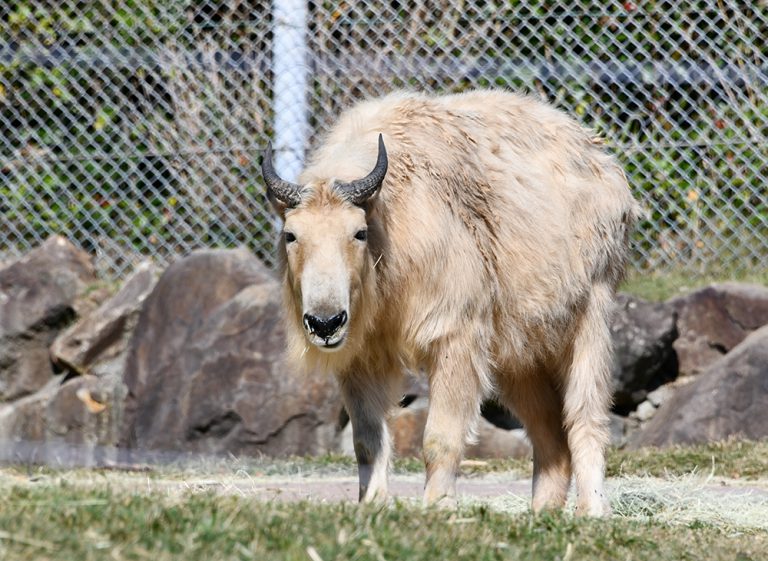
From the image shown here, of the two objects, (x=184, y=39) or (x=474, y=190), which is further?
(x=184, y=39)

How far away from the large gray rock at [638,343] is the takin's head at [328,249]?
13.3 feet

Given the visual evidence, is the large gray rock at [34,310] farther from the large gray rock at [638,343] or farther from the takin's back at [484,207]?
the takin's back at [484,207]

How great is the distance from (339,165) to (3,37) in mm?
6117

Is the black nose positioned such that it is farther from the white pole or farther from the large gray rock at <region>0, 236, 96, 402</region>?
the large gray rock at <region>0, 236, 96, 402</region>

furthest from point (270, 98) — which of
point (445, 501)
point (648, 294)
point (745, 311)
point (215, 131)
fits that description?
point (445, 501)

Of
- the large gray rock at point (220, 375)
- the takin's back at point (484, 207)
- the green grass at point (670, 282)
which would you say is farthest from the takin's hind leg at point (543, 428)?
the green grass at point (670, 282)

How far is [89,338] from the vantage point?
10305mm

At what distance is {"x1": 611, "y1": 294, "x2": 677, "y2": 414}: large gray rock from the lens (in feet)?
30.8

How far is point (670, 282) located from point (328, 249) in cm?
494

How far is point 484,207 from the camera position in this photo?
6340mm

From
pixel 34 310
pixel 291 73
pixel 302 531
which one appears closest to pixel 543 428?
pixel 302 531

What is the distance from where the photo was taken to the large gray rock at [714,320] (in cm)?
945

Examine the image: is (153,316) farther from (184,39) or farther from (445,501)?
(445,501)

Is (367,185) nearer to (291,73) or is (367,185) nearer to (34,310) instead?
(291,73)
